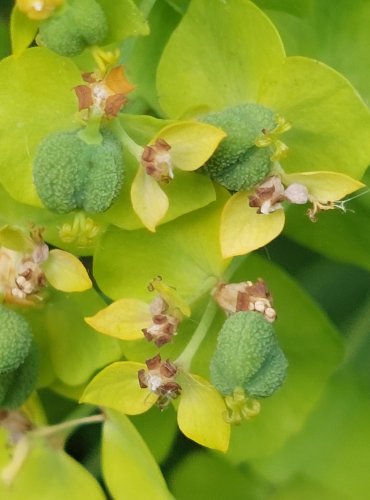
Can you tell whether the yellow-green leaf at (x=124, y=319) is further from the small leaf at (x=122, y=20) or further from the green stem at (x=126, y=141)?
the small leaf at (x=122, y=20)

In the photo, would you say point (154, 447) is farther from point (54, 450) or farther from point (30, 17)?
point (30, 17)

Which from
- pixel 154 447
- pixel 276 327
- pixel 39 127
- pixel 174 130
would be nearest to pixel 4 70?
pixel 39 127

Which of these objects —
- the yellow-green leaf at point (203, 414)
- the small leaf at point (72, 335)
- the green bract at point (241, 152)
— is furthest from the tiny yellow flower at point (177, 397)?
the green bract at point (241, 152)

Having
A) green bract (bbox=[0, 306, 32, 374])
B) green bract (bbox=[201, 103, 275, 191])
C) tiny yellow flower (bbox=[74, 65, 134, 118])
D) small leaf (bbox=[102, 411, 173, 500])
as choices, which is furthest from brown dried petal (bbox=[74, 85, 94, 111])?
small leaf (bbox=[102, 411, 173, 500])

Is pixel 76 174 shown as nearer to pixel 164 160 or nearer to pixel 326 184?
pixel 164 160

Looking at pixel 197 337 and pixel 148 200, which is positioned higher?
pixel 148 200

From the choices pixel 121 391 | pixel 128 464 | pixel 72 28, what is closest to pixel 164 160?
pixel 72 28
